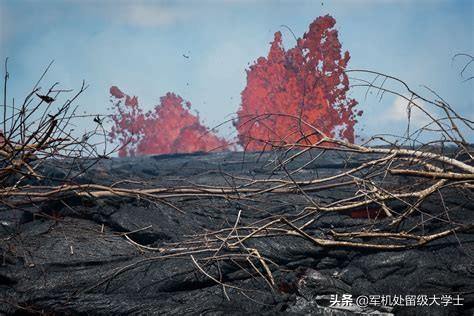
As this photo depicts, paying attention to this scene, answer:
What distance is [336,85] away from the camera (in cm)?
1762

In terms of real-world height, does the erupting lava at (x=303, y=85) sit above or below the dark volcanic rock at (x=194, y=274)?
above

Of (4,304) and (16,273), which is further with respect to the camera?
(16,273)

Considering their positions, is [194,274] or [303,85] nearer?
[194,274]

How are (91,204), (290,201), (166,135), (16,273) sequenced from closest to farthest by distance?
(16,273) → (91,204) → (290,201) → (166,135)

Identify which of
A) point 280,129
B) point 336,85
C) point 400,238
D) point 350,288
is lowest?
point 350,288

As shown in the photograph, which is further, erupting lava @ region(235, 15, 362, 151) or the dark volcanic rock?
erupting lava @ region(235, 15, 362, 151)

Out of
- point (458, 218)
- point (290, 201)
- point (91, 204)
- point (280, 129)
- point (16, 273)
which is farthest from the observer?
point (280, 129)

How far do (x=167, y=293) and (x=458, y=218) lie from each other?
2521 mm

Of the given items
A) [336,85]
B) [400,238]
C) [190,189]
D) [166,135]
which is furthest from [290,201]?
[166,135]

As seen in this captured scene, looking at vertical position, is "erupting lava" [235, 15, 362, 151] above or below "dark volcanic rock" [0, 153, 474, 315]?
above

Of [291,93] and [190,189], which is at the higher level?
[291,93]

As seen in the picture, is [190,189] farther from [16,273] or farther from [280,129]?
[280,129]

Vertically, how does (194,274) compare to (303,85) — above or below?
below

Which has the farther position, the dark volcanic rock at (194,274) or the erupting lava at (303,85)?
the erupting lava at (303,85)
